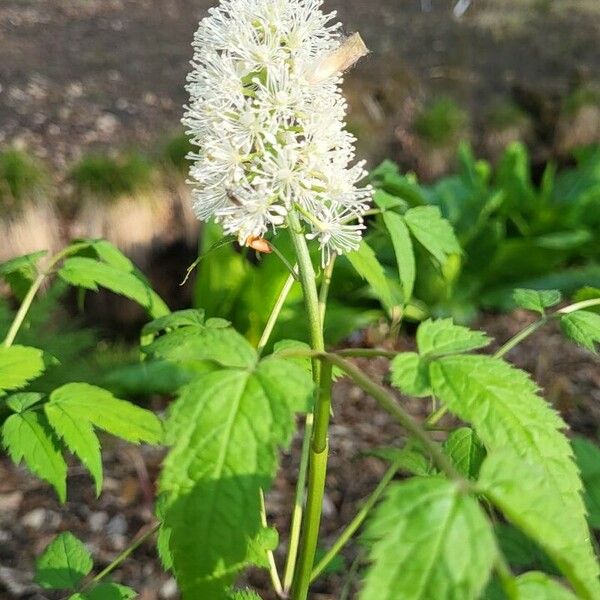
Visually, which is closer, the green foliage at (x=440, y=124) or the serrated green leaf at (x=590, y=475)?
the serrated green leaf at (x=590, y=475)

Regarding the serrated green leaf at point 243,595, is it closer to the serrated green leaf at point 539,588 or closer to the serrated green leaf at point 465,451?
the serrated green leaf at point 465,451

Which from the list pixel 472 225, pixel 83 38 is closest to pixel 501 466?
pixel 472 225

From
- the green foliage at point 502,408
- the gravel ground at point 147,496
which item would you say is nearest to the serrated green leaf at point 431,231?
the green foliage at point 502,408

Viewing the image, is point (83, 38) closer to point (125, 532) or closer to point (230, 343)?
point (125, 532)

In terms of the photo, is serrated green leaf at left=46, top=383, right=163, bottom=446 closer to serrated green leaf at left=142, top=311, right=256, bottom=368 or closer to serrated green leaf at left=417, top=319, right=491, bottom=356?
serrated green leaf at left=142, top=311, right=256, bottom=368

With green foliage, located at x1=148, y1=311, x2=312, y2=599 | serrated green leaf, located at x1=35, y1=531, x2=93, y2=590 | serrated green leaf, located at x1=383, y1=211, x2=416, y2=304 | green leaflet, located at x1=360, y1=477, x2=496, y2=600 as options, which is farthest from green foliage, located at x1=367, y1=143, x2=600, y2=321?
green leaflet, located at x1=360, y1=477, x2=496, y2=600

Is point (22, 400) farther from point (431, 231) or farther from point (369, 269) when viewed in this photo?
point (431, 231)
